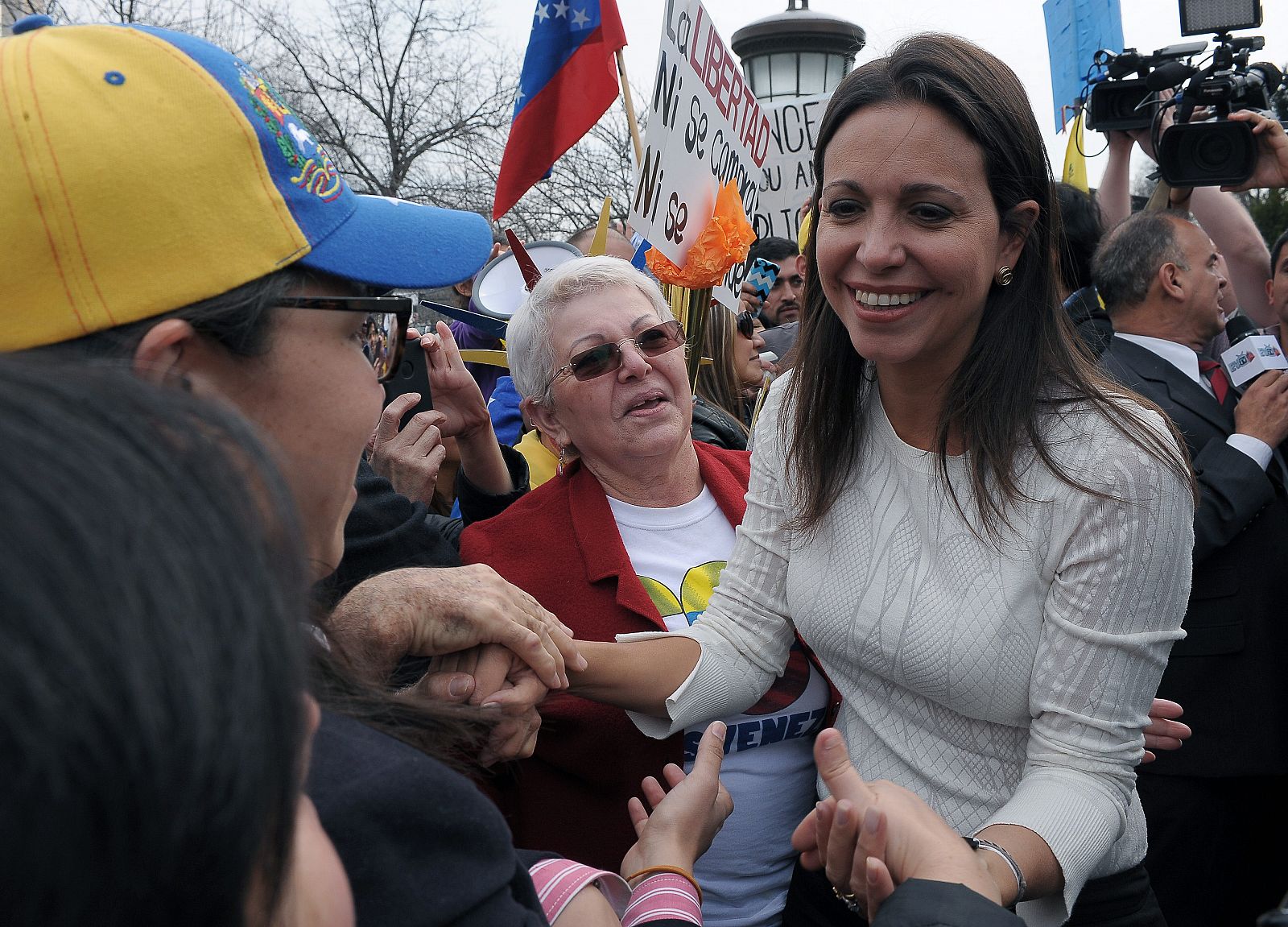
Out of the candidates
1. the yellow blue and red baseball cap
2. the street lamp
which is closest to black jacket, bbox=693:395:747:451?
the yellow blue and red baseball cap

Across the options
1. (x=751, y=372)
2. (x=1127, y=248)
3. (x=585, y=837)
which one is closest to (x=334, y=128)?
(x=751, y=372)

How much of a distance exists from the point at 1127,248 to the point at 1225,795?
204cm

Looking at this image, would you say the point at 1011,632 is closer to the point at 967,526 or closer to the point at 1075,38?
the point at 967,526

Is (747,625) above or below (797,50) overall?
below

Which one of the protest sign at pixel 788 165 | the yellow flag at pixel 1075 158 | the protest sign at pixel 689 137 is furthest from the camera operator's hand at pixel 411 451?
the yellow flag at pixel 1075 158

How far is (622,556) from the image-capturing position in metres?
2.51

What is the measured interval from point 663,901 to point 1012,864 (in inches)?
20.9

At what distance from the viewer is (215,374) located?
1.19 meters

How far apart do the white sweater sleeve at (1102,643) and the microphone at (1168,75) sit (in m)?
3.39

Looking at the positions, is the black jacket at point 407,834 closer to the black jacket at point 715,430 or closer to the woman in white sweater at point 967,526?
the woman in white sweater at point 967,526

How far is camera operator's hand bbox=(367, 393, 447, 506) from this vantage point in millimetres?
2938

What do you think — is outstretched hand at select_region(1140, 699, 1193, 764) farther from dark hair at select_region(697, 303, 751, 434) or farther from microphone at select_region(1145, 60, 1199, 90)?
microphone at select_region(1145, 60, 1199, 90)

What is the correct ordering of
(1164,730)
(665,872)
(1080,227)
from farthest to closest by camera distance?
1. (1080,227)
2. (1164,730)
3. (665,872)

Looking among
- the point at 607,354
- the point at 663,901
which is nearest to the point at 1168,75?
the point at 607,354
